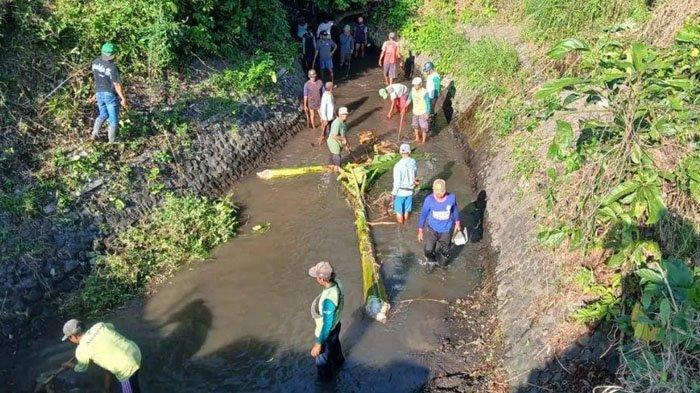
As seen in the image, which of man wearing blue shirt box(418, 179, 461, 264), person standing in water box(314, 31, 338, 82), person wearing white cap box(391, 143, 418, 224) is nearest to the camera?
man wearing blue shirt box(418, 179, 461, 264)

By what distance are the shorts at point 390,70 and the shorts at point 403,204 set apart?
7214mm

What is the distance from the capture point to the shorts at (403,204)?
10.5 m

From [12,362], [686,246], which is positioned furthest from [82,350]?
[686,246]

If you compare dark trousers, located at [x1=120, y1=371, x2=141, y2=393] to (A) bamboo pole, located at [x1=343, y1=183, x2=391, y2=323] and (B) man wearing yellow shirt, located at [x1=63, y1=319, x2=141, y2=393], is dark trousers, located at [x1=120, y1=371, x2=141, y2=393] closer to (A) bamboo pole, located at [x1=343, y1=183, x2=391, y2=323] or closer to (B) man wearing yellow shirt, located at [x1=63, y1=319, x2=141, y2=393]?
(B) man wearing yellow shirt, located at [x1=63, y1=319, x2=141, y2=393]

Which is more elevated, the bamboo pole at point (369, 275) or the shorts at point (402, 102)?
the shorts at point (402, 102)

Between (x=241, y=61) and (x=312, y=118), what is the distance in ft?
7.39

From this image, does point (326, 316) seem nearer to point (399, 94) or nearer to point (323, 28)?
point (399, 94)

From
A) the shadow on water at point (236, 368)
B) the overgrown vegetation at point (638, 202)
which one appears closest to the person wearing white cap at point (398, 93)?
the overgrown vegetation at point (638, 202)

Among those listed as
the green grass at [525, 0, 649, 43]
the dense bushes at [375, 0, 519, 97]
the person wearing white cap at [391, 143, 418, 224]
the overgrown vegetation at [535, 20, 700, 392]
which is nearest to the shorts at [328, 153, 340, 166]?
the person wearing white cap at [391, 143, 418, 224]

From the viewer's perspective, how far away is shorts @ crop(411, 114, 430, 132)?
1351 centimetres

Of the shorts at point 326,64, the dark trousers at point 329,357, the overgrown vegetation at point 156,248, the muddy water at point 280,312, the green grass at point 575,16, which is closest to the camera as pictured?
the dark trousers at point 329,357

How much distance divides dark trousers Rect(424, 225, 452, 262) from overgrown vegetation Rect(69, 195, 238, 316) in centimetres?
369

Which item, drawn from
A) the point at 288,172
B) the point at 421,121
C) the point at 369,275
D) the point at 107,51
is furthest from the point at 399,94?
the point at 107,51

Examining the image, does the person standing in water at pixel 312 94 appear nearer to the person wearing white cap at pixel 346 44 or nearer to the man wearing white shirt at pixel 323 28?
the person wearing white cap at pixel 346 44
